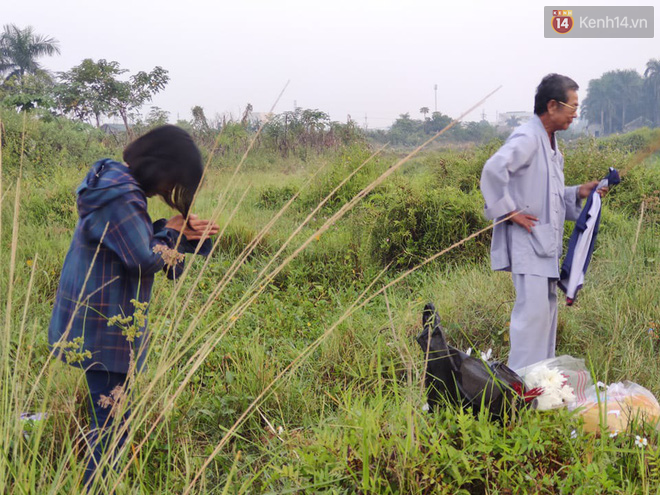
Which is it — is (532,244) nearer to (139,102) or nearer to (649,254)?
(649,254)

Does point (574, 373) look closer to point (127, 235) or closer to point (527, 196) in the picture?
point (527, 196)

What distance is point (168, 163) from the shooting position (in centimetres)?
202

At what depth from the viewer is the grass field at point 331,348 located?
1535 mm

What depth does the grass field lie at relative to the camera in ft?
5.04

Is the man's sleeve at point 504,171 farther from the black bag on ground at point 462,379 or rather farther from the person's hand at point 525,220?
the black bag on ground at point 462,379

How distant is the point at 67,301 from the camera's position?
78.7 inches

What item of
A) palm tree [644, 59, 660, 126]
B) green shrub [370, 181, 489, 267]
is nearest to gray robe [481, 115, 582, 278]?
green shrub [370, 181, 489, 267]

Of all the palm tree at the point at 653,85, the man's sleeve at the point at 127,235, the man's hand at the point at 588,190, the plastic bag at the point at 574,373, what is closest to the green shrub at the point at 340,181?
the man's hand at the point at 588,190

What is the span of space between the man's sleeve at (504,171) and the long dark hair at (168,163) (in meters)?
1.63

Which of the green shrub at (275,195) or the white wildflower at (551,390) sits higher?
the green shrub at (275,195)

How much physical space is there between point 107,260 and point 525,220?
2156 mm

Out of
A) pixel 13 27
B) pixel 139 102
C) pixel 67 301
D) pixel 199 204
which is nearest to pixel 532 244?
pixel 67 301

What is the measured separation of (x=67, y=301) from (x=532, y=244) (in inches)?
92.4

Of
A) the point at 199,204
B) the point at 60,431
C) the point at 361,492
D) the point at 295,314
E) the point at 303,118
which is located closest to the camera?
the point at 361,492
